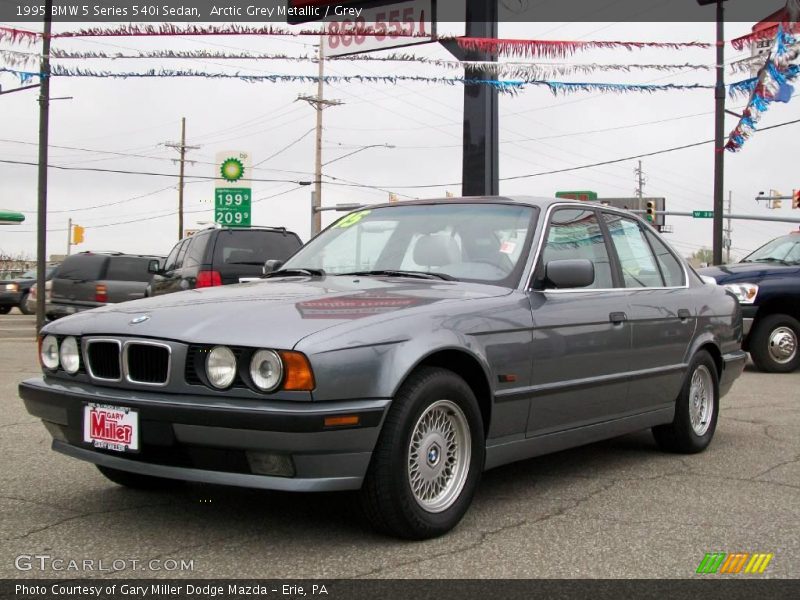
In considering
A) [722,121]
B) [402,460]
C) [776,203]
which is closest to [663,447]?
[402,460]

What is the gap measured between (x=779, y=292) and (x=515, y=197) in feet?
23.6

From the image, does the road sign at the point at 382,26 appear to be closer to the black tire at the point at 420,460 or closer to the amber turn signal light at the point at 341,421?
the black tire at the point at 420,460

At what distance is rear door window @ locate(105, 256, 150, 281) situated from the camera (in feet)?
56.0

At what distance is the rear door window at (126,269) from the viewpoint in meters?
17.1

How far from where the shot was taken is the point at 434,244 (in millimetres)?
4730

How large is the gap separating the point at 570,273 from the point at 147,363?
2.01 meters

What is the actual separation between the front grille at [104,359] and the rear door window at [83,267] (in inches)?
546

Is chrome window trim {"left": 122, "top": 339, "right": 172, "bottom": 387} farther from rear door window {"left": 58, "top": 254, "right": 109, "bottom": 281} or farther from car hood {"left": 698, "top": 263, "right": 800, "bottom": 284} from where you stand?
rear door window {"left": 58, "top": 254, "right": 109, "bottom": 281}

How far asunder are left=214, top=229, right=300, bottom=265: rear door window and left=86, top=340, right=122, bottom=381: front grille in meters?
7.92

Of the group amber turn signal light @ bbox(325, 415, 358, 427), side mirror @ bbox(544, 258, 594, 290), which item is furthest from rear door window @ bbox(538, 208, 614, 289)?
amber turn signal light @ bbox(325, 415, 358, 427)

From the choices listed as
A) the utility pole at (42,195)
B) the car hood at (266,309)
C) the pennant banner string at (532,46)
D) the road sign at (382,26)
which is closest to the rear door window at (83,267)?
the utility pole at (42,195)

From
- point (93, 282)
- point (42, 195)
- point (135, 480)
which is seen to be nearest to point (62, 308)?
point (93, 282)

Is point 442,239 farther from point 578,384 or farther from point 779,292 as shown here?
point 779,292
